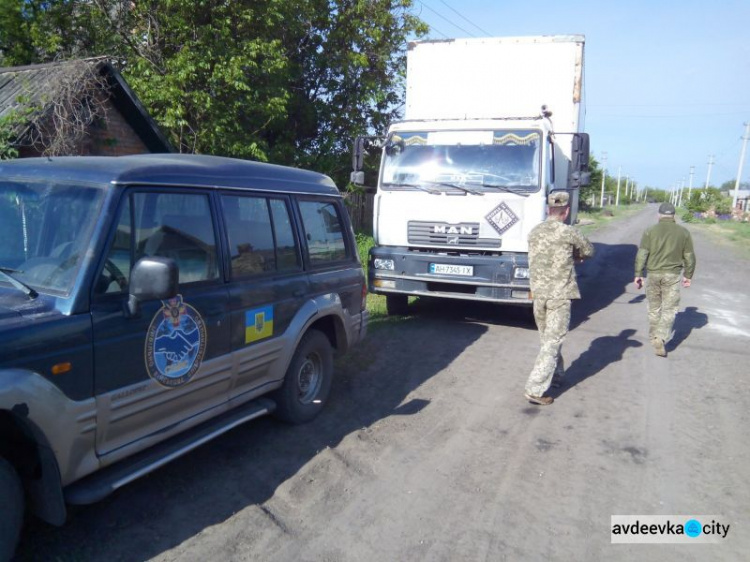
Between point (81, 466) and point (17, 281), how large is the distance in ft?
3.28

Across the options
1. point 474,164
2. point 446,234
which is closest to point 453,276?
point 446,234

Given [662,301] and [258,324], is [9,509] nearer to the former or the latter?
[258,324]

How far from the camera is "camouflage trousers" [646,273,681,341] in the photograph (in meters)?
7.03

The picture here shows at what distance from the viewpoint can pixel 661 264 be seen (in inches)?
278

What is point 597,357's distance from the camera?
7004 mm

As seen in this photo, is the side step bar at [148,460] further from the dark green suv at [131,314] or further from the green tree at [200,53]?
the green tree at [200,53]

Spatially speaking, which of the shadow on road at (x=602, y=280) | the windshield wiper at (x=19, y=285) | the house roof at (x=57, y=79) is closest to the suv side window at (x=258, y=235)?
the windshield wiper at (x=19, y=285)

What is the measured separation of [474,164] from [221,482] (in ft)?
18.3

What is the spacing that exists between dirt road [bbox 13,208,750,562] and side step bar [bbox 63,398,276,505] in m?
0.37

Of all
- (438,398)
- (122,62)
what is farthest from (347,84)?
(438,398)

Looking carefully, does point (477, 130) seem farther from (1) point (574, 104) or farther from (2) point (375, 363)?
(2) point (375, 363)

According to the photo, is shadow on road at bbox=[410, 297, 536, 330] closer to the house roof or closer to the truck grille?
the truck grille

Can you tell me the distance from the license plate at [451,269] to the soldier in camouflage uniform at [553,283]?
2161mm

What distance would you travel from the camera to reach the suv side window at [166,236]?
3072 millimetres
